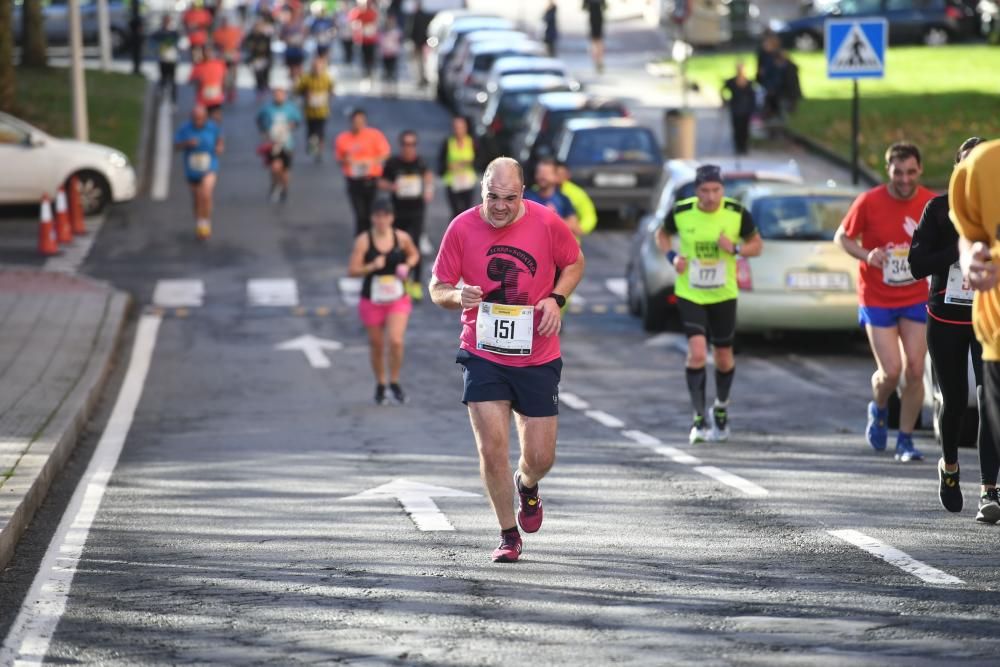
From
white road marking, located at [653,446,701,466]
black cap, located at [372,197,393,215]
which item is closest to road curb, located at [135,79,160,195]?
black cap, located at [372,197,393,215]

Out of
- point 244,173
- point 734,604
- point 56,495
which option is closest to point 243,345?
point 56,495

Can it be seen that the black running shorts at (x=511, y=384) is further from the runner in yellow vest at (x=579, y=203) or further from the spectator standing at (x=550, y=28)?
the spectator standing at (x=550, y=28)

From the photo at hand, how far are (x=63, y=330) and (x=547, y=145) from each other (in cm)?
1431

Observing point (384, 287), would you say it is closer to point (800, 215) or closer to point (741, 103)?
point (800, 215)

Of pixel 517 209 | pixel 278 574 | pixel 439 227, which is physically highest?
pixel 517 209

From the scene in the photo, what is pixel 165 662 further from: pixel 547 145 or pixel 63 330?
pixel 547 145

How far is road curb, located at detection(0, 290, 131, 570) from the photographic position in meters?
11.0

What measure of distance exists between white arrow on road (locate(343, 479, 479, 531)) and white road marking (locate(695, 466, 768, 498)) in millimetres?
1497

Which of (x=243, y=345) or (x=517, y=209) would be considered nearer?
(x=517, y=209)

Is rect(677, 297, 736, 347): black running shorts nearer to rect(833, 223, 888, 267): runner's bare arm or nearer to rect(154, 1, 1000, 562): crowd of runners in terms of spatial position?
Result: rect(154, 1, 1000, 562): crowd of runners

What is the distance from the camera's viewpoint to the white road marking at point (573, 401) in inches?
673

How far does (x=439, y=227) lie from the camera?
107 ft

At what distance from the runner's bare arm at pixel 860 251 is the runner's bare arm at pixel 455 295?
13.0 ft


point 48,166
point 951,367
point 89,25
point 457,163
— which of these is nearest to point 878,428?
point 951,367
